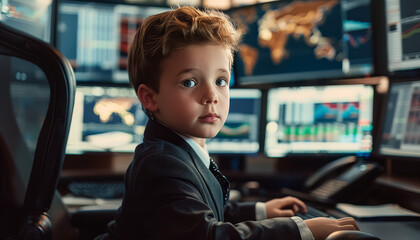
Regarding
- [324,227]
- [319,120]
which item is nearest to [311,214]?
[324,227]

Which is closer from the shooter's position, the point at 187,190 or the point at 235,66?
the point at 187,190

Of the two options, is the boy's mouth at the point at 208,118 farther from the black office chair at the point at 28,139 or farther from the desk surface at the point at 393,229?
the desk surface at the point at 393,229

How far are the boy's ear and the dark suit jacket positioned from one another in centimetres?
7

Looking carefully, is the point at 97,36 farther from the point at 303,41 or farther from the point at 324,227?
the point at 324,227

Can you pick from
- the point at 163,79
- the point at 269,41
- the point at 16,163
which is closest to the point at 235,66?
the point at 269,41

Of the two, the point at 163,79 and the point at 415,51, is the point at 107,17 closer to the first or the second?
the point at 163,79

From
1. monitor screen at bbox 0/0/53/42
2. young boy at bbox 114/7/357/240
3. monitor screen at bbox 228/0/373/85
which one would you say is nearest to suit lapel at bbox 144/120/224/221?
young boy at bbox 114/7/357/240

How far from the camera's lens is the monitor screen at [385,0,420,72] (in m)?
1.29

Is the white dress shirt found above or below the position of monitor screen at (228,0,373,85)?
below

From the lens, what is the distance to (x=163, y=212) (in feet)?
2.15

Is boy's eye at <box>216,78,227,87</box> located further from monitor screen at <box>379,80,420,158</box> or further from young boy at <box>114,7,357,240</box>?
monitor screen at <box>379,80,420,158</box>

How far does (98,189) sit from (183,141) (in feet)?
2.73

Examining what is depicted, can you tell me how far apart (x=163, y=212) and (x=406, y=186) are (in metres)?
0.90

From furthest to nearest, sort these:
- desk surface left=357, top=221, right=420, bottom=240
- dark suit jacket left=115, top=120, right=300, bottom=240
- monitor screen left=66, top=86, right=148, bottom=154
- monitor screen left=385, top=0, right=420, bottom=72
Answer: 1. monitor screen left=66, top=86, right=148, bottom=154
2. monitor screen left=385, top=0, right=420, bottom=72
3. desk surface left=357, top=221, right=420, bottom=240
4. dark suit jacket left=115, top=120, right=300, bottom=240
